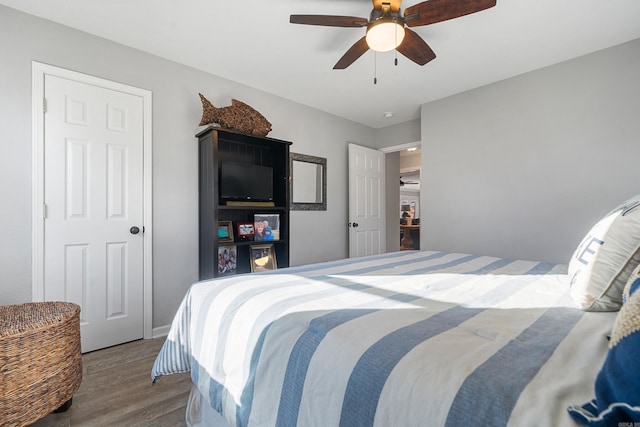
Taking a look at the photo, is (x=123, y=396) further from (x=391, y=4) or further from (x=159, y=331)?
(x=391, y=4)

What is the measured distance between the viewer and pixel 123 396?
1780 mm

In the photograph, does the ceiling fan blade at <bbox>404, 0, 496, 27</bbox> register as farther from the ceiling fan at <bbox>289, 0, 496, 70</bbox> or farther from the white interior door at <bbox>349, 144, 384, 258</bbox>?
the white interior door at <bbox>349, 144, 384, 258</bbox>

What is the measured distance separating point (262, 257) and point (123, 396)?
1.68 m

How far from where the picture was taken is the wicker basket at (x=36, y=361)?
1.39 m

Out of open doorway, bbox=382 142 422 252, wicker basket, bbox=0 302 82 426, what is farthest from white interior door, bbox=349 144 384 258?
wicker basket, bbox=0 302 82 426

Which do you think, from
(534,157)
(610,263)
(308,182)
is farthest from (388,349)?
(308,182)

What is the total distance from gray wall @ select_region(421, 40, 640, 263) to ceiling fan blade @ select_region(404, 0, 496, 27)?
71.7 inches

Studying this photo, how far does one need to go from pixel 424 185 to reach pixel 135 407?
363cm

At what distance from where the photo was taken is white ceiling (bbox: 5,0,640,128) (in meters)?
2.13

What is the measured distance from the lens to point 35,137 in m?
2.18

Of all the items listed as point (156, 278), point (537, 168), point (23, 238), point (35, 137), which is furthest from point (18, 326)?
point (537, 168)

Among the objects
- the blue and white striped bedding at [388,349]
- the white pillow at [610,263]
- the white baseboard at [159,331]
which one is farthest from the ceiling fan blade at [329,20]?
the white baseboard at [159,331]

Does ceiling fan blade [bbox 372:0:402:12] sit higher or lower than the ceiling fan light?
higher

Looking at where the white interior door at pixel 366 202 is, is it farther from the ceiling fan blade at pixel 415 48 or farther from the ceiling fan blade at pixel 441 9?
the ceiling fan blade at pixel 441 9
